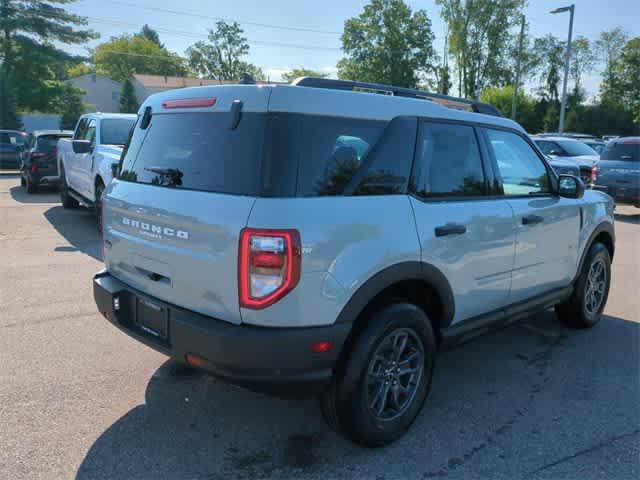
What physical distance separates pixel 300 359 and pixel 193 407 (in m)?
1.19

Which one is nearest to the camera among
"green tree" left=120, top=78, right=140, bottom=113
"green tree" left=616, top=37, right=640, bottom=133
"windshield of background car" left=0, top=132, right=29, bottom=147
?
"windshield of background car" left=0, top=132, right=29, bottom=147

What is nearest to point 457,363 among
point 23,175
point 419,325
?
point 419,325

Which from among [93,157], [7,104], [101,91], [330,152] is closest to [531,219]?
[330,152]

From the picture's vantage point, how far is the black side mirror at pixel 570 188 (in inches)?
169

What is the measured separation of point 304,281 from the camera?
2.49 m

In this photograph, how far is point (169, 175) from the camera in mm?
3027

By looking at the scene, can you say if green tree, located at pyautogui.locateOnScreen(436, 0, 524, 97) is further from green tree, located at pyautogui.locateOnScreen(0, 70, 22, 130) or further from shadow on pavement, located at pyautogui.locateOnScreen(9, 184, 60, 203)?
shadow on pavement, located at pyautogui.locateOnScreen(9, 184, 60, 203)

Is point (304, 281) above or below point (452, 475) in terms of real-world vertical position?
above

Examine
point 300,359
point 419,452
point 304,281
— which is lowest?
point 419,452

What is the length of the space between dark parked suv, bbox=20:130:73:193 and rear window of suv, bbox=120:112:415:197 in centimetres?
1140

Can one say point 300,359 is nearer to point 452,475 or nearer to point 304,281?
point 304,281

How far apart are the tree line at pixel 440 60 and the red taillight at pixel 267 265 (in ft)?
119

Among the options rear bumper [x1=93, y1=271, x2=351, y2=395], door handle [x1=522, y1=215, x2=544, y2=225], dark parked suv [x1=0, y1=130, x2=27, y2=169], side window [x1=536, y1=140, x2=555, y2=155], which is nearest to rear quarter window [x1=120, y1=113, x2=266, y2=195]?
rear bumper [x1=93, y1=271, x2=351, y2=395]

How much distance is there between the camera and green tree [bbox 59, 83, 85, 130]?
132ft
